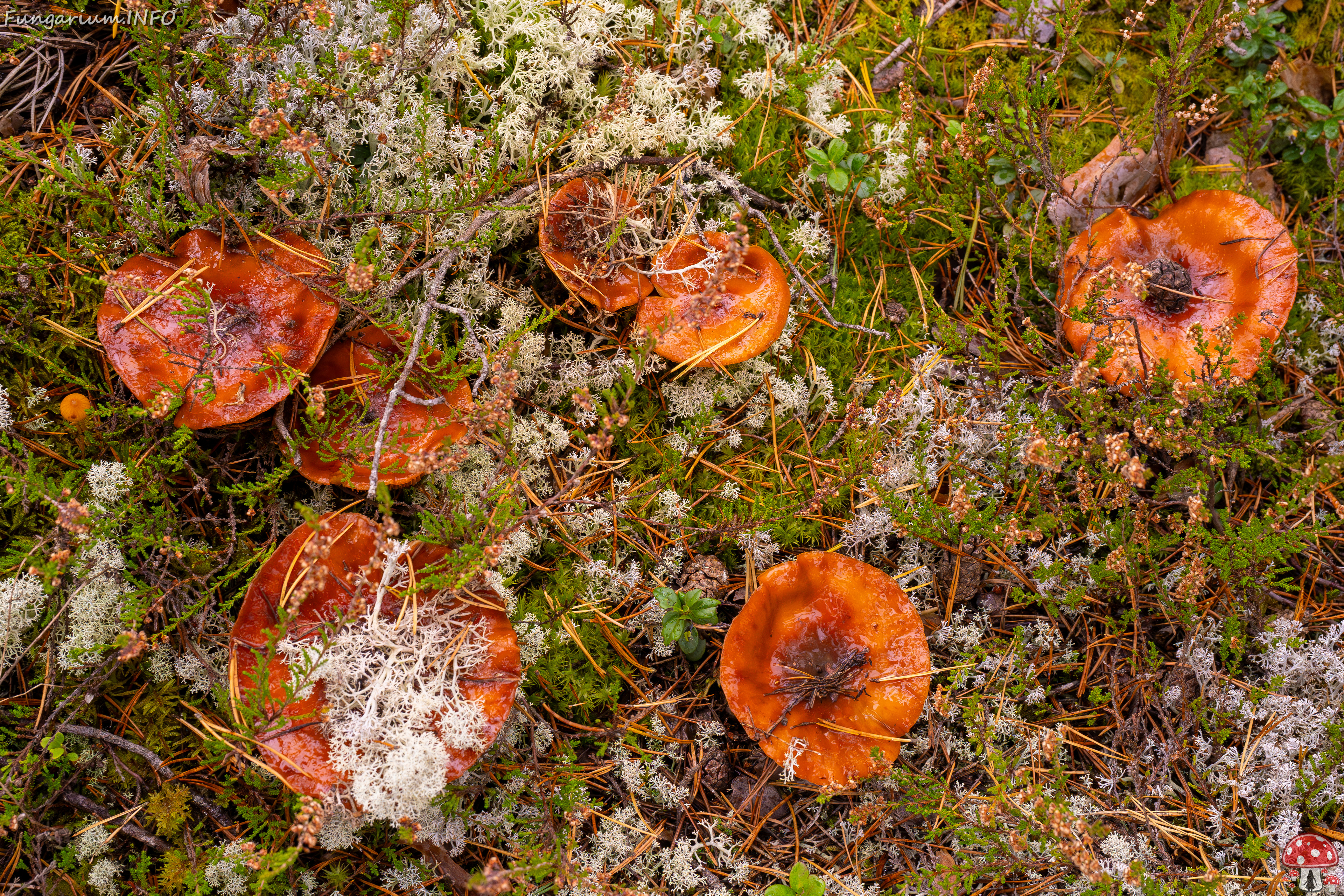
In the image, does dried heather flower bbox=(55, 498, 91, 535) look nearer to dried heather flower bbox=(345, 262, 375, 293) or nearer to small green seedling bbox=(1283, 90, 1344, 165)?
dried heather flower bbox=(345, 262, 375, 293)

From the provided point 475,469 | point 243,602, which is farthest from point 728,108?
point 243,602

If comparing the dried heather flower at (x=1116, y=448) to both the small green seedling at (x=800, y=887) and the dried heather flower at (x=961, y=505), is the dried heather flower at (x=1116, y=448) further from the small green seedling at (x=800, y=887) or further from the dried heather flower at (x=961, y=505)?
the small green seedling at (x=800, y=887)

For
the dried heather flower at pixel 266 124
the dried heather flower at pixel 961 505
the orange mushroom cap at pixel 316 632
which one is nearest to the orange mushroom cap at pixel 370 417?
the orange mushroom cap at pixel 316 632

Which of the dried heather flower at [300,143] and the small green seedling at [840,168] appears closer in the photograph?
the dried heather flower at [300,143]

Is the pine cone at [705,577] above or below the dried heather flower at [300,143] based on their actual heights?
below

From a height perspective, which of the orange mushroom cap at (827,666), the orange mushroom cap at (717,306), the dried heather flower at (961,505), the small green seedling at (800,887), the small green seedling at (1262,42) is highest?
the small green seedling at (1262,42)

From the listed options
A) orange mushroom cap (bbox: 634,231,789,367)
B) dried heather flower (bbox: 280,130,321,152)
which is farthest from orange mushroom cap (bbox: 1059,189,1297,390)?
dried heather flower (bbox: 280,130,321,152)

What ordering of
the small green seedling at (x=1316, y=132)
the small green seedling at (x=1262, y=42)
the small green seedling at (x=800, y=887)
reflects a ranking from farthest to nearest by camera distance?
the small green seedling at (x=1262, y=42) → the small green seedling at (x=1316, y=132) → the small green seedling at (x=800, y=887)

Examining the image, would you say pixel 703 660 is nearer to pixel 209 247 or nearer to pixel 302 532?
pixel 302 532
